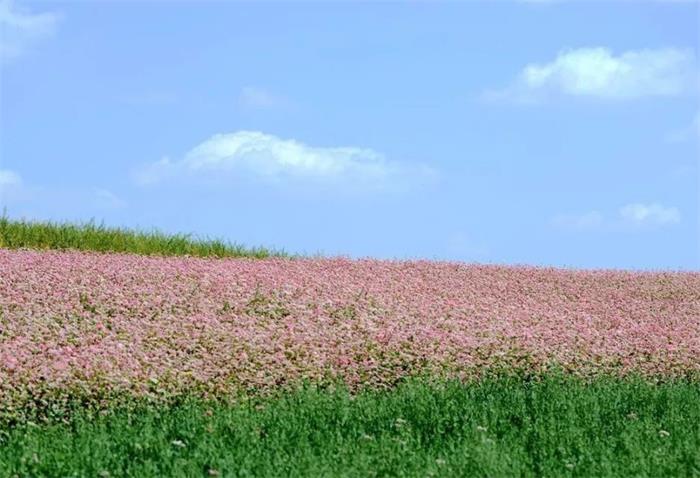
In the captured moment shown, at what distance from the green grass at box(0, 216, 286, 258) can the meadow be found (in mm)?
2847

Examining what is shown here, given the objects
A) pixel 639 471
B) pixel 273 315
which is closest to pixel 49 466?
pixel 639 471

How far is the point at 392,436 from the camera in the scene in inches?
293

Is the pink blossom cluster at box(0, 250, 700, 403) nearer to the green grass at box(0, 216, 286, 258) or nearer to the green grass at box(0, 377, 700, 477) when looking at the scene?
the green grass at box(0, 377, 700, 477)

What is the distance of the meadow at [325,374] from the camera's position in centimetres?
682

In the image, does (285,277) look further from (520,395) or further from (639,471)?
(639,471)

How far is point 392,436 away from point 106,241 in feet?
→ 35.8

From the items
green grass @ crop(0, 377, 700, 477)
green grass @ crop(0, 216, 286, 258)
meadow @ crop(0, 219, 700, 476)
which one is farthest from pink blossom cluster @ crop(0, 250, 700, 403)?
green grass @ crop(0, 216, 286, 258)

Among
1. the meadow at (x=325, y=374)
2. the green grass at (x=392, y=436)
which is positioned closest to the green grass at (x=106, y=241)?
the meadow at (x=325, y=374)

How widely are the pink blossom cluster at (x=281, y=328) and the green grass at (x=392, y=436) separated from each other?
492 millimetres

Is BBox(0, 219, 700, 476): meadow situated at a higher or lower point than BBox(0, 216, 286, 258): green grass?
lower

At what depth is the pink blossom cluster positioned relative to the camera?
9.05m

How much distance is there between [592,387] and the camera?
31.6 feet

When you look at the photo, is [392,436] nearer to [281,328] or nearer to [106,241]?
[281,328]

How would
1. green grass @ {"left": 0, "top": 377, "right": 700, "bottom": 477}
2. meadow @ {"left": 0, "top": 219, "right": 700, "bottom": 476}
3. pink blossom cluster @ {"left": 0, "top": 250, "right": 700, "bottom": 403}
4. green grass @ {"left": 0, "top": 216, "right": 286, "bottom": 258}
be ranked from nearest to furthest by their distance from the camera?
1. green grass @ {"left": 0, "top": 377, "right": 700, "bottom": 477}
2. meadow @ {"left": 0, "top": 219, "right": 700, "bottom": 476}
3. pink blossom cluster @ {"left": 0, "top": 250, "right": 700, "bottom": 403}
4. green grass @ {"left": 0, "top": 216, "right": 286, "bottom": 258}
